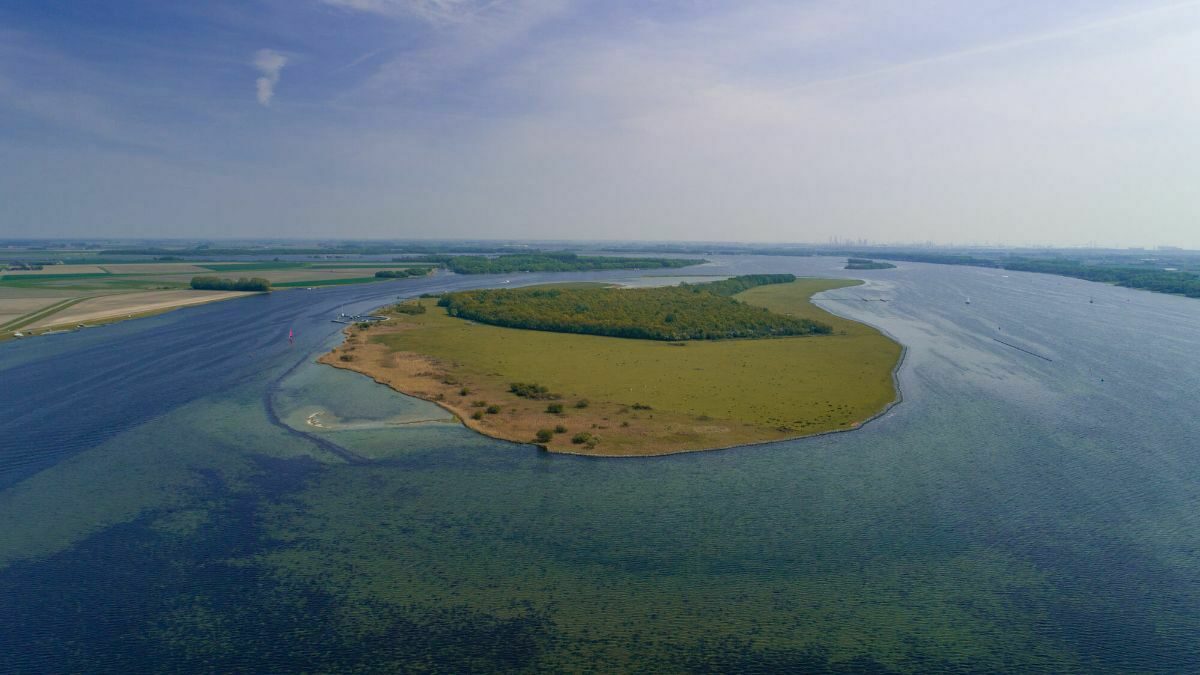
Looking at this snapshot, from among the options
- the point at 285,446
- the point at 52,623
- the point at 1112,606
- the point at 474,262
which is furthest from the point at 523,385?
the point at 474,262

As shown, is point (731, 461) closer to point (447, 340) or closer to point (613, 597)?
point (613, 597)

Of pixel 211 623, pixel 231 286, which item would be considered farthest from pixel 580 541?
pixel 231 286

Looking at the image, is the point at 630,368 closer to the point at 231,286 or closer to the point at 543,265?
the point at 231,286

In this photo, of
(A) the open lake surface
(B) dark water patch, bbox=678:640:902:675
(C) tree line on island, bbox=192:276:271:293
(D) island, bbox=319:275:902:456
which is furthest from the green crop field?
(C) tree line on island, bbox=192:276:271:293

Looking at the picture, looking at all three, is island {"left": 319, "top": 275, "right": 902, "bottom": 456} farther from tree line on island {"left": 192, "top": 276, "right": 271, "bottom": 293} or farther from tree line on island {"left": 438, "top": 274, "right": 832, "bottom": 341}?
tree line on island {"left": 192, "top": 276, "right": 271, "bottom": 293}

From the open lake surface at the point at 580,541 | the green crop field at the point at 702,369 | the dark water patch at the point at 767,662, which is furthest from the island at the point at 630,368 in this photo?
the dark water patch at the point at 767,662

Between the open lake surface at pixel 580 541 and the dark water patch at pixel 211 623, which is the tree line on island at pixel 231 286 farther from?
the dark water patch at pixel 211 623
